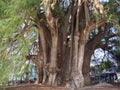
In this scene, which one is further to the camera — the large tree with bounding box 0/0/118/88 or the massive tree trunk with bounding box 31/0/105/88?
the massive tree trunk with bounding box 31/0/105/88

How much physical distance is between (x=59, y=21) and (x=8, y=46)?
135 inches

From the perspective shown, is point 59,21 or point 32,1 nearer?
point 32,1

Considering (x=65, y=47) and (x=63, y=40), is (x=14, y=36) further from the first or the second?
(x=65, y=47)

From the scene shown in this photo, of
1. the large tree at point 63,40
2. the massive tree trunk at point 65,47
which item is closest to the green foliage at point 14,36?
the large tree at point 63,40

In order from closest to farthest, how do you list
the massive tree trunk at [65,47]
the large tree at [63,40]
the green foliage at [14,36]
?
1. the green foliage at [14,36]
2. the large tree at [63,40]
3. the massive tree trunk at [65,47]

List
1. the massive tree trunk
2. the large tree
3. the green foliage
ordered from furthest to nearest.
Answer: the massive tree trunk, the large tree, the green foliage

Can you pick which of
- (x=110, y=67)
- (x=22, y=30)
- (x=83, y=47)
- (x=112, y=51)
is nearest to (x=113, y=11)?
(x=83, y=47)

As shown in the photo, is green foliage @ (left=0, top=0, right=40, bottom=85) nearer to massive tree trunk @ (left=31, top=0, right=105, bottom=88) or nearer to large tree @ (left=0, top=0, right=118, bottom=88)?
large tree @ (left=0, top=0, right=118, bottom=88)

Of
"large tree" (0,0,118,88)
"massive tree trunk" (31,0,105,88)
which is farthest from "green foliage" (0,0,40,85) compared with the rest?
"massive tree trunk" (31,0,105,88)

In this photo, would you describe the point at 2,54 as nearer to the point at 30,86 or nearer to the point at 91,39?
the point at 30,86

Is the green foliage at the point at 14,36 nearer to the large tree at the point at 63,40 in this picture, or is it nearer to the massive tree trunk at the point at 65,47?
the large tree at the point at 63,40

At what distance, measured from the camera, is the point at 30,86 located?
48.3ft

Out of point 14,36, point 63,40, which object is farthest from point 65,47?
point 14,36

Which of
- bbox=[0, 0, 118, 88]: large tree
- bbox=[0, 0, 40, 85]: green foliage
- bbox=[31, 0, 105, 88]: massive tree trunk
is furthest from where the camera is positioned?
bbox=[31, 0, 105, 88]: massive tree trunk
